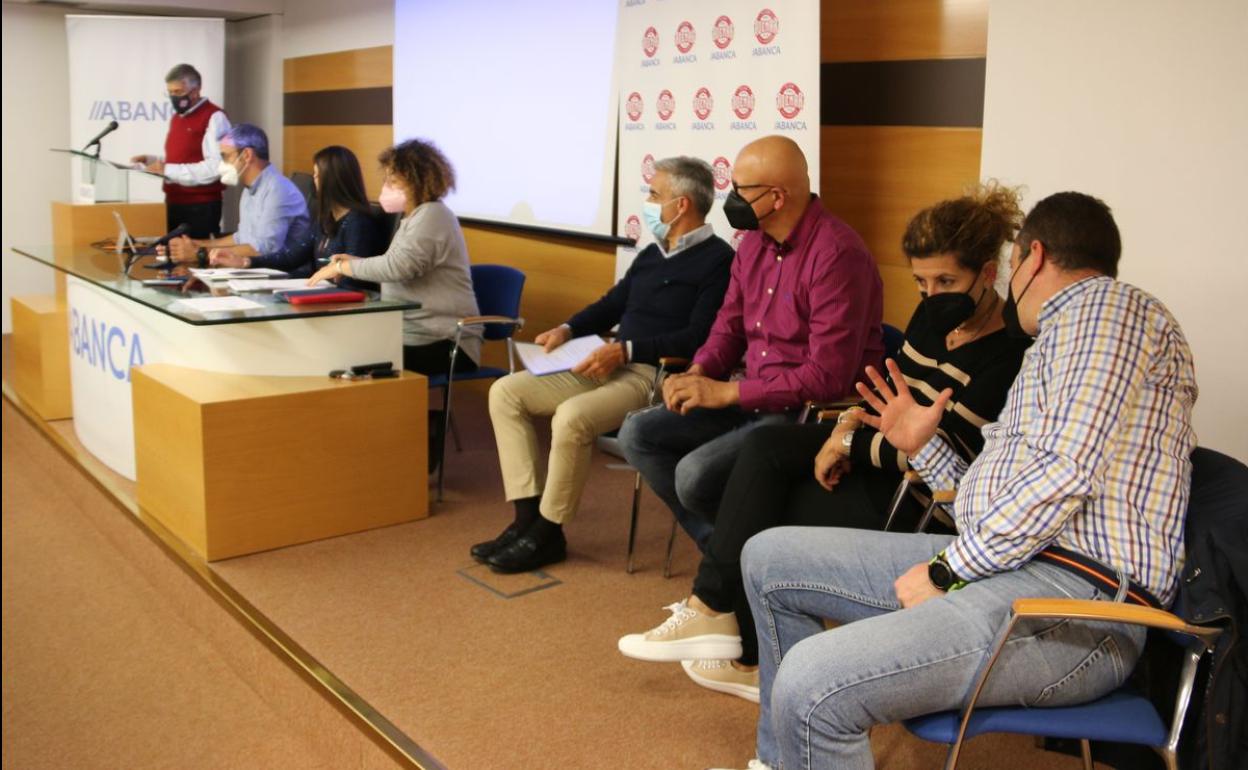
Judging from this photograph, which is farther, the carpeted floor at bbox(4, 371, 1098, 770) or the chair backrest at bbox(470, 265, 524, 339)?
the chair backrest at bbox(470, 265, 524, 339)

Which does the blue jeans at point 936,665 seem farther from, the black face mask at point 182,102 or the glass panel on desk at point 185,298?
the black face mask at point 182,102

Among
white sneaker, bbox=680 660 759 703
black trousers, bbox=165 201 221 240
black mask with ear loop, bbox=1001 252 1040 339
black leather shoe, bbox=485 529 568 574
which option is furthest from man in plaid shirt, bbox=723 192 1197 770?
black trousers, bbox=165 201 221 240

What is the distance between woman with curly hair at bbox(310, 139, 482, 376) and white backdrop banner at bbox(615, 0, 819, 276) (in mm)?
868

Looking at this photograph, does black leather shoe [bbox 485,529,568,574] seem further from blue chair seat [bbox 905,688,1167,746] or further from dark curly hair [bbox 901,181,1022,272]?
blue chair seat [bbox 905,688,1167,746]

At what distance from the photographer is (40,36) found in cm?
827

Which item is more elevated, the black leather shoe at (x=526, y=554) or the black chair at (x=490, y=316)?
the black chair at (x=490, y=316)

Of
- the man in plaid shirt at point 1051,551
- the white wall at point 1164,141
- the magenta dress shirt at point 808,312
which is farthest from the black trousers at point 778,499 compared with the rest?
the white wall at point 1164,141

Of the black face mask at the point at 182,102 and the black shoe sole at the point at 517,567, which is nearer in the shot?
the black shoe sole at the point at 517,567

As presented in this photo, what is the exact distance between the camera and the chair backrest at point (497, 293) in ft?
15.0

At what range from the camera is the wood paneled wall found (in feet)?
12.0

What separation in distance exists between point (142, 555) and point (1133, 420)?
10.4 feet

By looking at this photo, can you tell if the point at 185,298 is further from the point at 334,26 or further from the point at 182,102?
the point at 334,26

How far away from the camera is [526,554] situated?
3480 millimetres

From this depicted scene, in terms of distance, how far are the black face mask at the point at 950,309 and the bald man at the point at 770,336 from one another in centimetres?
50
